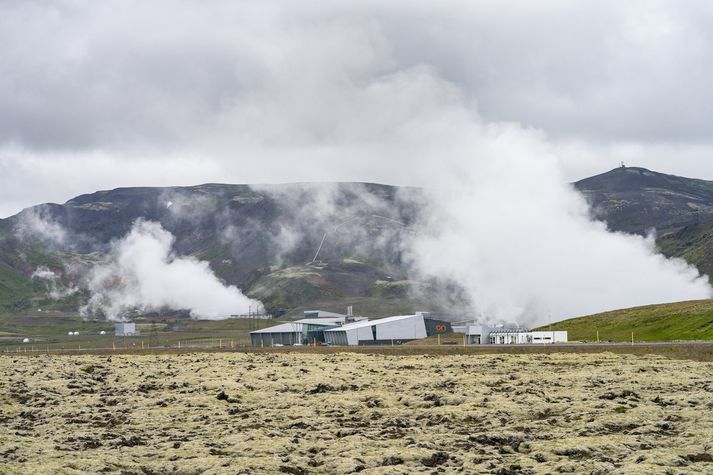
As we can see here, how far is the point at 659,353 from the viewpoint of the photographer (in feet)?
223

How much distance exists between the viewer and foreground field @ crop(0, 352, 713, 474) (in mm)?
22359

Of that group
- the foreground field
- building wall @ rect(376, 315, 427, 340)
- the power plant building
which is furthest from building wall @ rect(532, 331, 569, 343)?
the foreground field

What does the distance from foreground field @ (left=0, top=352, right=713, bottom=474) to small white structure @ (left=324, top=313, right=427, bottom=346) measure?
11174cm

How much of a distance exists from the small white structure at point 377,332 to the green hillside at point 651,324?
1329 inches

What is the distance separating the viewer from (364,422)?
31.1 meters

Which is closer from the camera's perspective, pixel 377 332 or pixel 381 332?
pixel 377 332

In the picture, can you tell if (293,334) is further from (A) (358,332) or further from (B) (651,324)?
(B) (651,324)

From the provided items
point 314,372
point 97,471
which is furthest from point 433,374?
point 97,471

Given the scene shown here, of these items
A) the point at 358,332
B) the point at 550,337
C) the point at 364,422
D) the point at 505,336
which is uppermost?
the point at 358,332

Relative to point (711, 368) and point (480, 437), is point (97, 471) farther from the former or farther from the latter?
point (711, 368)

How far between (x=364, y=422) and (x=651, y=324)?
134m

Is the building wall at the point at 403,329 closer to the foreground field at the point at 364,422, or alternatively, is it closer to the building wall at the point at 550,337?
the building wall at the point at 550,337

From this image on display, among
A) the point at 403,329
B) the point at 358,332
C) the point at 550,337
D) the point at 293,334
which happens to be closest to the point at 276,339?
the point at 293,334

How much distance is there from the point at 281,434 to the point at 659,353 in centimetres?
4933
